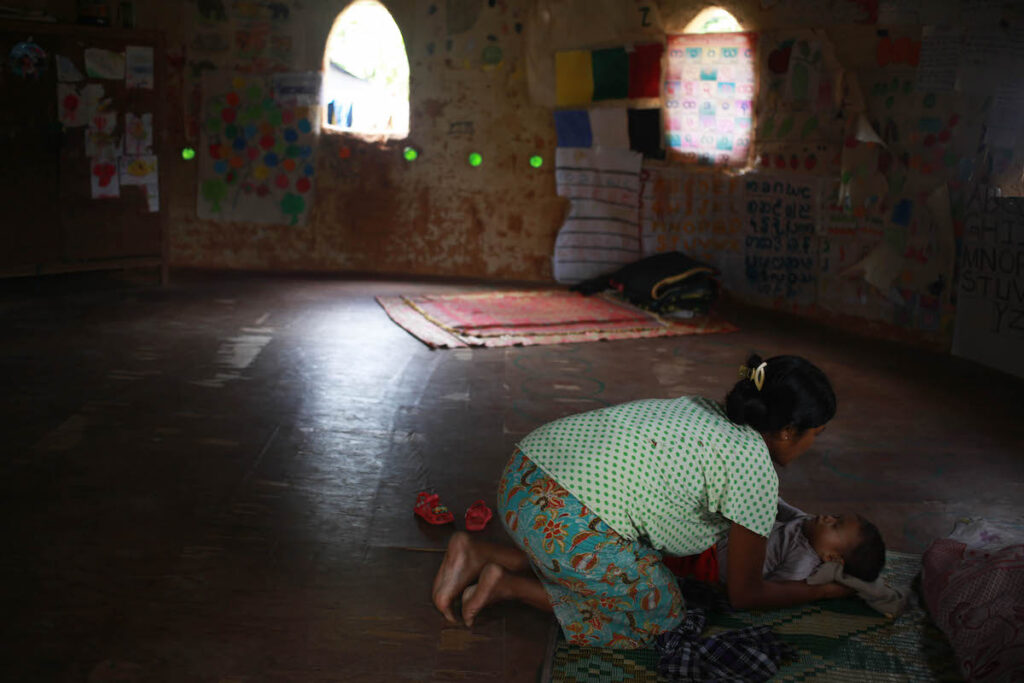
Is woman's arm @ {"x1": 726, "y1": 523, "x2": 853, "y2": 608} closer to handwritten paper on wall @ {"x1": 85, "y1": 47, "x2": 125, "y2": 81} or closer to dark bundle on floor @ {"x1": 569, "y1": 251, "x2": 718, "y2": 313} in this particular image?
dark bundle on floor @ {"x1": 569, "y1": 251, "x2": 718, "y2": 313}

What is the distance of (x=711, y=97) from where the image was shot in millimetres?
6461

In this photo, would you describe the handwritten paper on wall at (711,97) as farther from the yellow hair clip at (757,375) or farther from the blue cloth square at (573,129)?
the yellow hair clip at (757,375)

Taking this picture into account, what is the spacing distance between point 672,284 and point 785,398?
14.2 ft

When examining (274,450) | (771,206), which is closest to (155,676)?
(274,450)

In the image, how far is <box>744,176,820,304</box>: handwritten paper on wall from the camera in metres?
5.90

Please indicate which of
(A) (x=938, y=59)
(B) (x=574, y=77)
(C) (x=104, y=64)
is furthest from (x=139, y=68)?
(A) (x=938, y=59)

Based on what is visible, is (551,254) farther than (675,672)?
Yes

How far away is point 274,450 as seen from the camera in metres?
3.23

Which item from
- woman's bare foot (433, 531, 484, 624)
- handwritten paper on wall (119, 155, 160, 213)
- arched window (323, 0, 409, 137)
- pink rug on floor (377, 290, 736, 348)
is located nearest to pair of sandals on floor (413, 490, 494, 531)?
woman's bare foot (433, 531, 484, 624)

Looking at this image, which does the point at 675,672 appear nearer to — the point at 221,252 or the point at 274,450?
the point at 274,450

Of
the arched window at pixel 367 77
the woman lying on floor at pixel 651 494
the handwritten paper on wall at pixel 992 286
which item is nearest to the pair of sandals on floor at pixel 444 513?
the woman lying on floor at pixel 651 494

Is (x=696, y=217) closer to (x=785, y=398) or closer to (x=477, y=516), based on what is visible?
(x=477, y=516)

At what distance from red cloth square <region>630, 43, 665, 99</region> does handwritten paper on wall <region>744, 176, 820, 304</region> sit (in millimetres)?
1041

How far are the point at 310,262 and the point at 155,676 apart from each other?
230 inches
